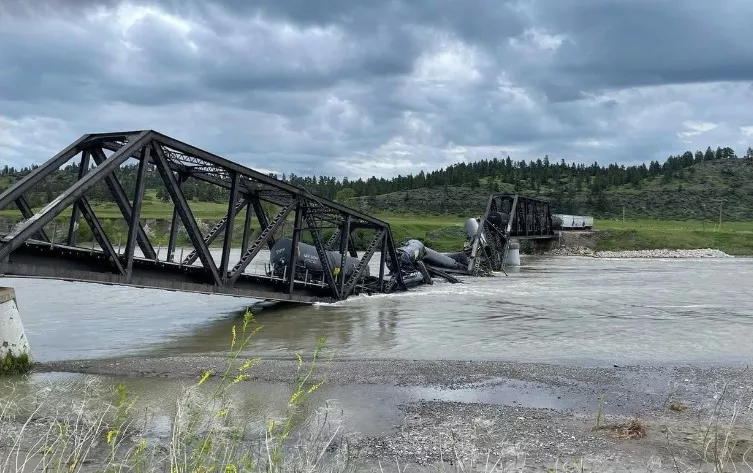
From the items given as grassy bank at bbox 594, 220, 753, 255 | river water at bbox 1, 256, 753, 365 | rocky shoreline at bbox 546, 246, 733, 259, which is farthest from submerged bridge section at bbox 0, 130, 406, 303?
grassy bank at bbox 594, 220, 753, 255

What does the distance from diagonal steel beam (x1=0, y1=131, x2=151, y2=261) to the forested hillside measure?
350 feet

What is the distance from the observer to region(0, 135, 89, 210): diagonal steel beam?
16892mm

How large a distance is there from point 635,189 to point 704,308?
146 m

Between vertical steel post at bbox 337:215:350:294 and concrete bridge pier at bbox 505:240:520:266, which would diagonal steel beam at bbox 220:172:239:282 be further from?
concrete bridge pier at bbox 505:240:520:266

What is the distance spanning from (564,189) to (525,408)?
159 metres

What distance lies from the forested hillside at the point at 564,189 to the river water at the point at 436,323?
96974 millimetres

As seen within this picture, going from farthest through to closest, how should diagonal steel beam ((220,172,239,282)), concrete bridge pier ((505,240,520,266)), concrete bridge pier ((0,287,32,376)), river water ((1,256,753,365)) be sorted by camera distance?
1. concrete bridge pier ((505,240,520,266))
2. diagonal steel beam ((220,172,239,282))
3. river water ((1,256,753,365))
4. concrete bridge pier ((0,287,32,376))

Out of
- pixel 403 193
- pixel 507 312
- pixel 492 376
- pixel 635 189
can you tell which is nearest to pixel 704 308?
pixel 507 312

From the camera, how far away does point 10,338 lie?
13.4 metres

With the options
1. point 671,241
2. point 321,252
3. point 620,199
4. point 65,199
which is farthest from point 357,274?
point 620,199

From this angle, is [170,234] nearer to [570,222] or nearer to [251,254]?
[251,254]

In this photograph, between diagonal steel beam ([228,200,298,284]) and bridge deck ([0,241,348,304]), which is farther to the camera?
diagonal steel beam ([228,200,298,284])

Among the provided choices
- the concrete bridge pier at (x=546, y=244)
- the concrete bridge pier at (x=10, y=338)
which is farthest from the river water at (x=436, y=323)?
the concrete bridge pier at (x=546, y=244)

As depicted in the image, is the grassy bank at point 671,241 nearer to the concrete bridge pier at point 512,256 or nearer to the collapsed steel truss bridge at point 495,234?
the collapsed steel truss bridge at point 495,234
